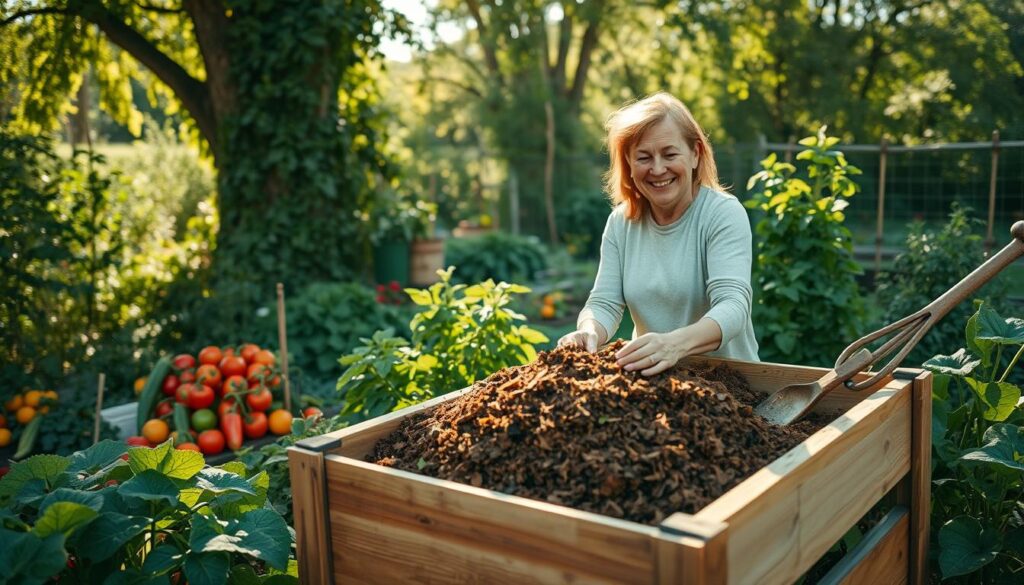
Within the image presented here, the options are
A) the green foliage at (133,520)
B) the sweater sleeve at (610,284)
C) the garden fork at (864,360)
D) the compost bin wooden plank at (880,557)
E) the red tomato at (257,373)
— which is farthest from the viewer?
the red tomato at (257,373)

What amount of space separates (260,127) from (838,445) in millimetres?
5337

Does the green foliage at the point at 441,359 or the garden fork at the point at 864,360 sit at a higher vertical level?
the garden fork at the point at 864,360

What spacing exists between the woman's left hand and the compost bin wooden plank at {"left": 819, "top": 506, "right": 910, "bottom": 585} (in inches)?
21.2

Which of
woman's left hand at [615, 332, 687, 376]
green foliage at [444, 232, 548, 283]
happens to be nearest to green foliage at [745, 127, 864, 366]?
woman's left hand at [615, 332, 687, 376]

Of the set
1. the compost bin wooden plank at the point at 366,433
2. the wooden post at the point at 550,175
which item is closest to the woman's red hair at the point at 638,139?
the compost bin wooden plank at the point at 366,433

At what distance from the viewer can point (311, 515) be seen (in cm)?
169

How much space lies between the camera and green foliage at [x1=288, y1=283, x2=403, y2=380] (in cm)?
553

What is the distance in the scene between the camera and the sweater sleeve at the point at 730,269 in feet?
7.09

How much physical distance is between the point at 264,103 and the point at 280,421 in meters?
3.01

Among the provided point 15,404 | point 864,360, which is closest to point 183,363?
point 15,404

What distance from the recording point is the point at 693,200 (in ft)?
8.14

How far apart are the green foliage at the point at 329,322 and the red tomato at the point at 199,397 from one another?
4.53 feet

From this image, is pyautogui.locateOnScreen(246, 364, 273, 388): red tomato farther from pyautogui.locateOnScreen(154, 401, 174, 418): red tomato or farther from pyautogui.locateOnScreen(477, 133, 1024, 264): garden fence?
pyautogui.locateOnScreen(477, 133, 1024, 264): garden fence

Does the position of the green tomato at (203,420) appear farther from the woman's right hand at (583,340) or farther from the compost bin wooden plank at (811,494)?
the compost bin wooden plank at (811,494)
